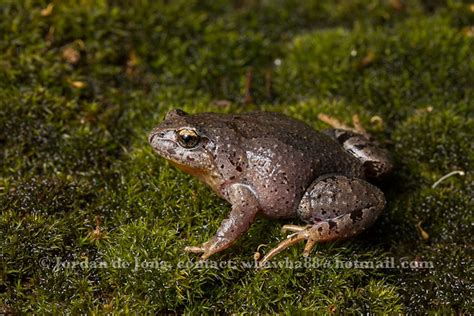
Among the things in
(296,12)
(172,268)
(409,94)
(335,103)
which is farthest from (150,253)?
(296,12)

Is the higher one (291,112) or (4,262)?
(291,112)

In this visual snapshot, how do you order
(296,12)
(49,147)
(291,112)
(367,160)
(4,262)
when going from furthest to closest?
(296,12), (291,112), (49,147), (367,160), (4,262)

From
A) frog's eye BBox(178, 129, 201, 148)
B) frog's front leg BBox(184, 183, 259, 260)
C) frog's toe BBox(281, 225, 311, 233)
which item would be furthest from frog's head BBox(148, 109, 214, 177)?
frog's toe BBox(281, 225, 311, 233)

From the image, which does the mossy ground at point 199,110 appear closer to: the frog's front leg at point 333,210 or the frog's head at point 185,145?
the frog's front leg at point 333,210

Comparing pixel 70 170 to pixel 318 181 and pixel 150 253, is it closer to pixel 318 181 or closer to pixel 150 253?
pixel 150 253

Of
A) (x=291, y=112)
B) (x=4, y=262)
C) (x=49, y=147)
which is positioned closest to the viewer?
(x=4, y=262)

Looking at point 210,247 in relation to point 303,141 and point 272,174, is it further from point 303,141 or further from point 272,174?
point 303,141

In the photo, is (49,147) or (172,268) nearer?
(172,268)

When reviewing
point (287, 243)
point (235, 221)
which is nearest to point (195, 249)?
point (235, 221)
